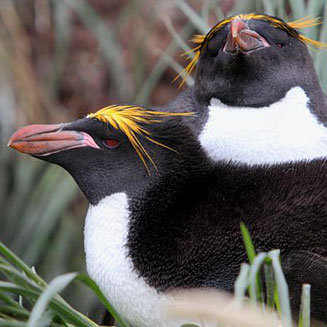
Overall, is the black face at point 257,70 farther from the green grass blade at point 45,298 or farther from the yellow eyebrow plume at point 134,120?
the green grass blade at point 45,298

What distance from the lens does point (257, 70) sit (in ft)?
5.27

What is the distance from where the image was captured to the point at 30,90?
11.6 feet

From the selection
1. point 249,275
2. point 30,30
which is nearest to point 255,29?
point 249,275

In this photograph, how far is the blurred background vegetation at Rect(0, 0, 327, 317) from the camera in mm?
3111

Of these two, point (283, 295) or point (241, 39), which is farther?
point (241, 39)

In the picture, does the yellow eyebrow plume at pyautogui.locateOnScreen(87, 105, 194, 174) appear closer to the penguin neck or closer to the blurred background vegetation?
the penguin neck

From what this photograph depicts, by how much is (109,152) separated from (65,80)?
10.5 ft

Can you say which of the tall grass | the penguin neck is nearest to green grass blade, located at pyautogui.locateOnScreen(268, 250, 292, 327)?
the tall grass

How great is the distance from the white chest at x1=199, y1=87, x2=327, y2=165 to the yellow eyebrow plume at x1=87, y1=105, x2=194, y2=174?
8 centimetres

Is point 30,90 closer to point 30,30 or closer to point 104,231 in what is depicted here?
point 30,30

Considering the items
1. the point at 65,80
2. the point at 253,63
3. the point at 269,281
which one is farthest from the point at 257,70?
the point at 65,80

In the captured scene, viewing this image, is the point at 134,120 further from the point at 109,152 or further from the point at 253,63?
the point at 253,63

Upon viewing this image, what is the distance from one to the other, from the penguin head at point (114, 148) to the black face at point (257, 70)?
4.8 inches

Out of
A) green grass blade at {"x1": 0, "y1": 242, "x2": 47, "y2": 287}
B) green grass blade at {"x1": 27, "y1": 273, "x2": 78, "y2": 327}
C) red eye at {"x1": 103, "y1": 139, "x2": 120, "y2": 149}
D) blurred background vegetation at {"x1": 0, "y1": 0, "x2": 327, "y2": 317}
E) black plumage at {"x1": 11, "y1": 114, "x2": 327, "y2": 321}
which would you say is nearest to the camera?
green grass blade at {"x1": 27, "y1": 273, "x2": 78, "y2": 327}
